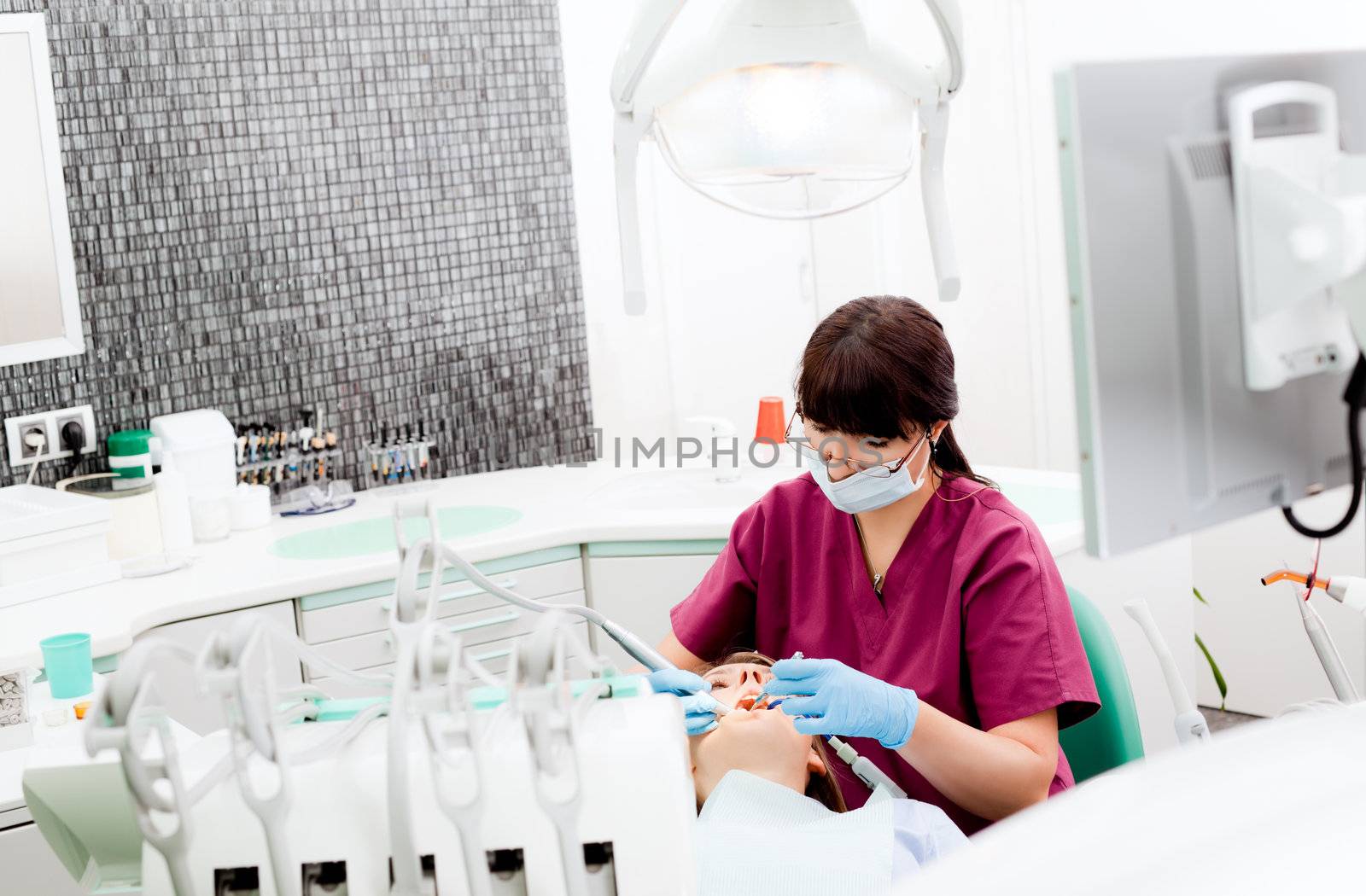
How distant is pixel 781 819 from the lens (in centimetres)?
155

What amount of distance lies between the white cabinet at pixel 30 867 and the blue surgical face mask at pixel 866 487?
3.62ft

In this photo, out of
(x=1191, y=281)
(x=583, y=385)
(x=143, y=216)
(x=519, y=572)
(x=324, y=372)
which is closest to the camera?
(x=1191, y=281)

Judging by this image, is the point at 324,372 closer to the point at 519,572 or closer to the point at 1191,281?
the point at 519,572

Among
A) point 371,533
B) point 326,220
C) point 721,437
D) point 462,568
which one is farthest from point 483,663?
point 462,568

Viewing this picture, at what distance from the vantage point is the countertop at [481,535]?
219cm

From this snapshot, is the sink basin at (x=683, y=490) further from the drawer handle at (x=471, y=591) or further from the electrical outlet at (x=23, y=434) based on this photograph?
the electrical outlet at (x=23, y=434)

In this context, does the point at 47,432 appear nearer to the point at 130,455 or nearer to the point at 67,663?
the point at 130,455

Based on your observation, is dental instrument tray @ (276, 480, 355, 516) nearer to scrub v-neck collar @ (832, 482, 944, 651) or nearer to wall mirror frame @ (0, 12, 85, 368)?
wall mirror frame @ (0, 12, 85, 368)

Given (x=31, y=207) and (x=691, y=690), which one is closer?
(x=691, y=690)

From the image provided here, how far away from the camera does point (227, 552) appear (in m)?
2.57

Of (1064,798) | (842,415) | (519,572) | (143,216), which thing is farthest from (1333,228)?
(143,216)

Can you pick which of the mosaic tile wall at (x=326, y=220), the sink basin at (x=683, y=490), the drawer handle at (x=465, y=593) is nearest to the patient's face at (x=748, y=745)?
the drawer handle at (x=465, y=593)

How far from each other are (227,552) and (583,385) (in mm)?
979

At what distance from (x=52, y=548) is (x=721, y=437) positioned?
1332mm
